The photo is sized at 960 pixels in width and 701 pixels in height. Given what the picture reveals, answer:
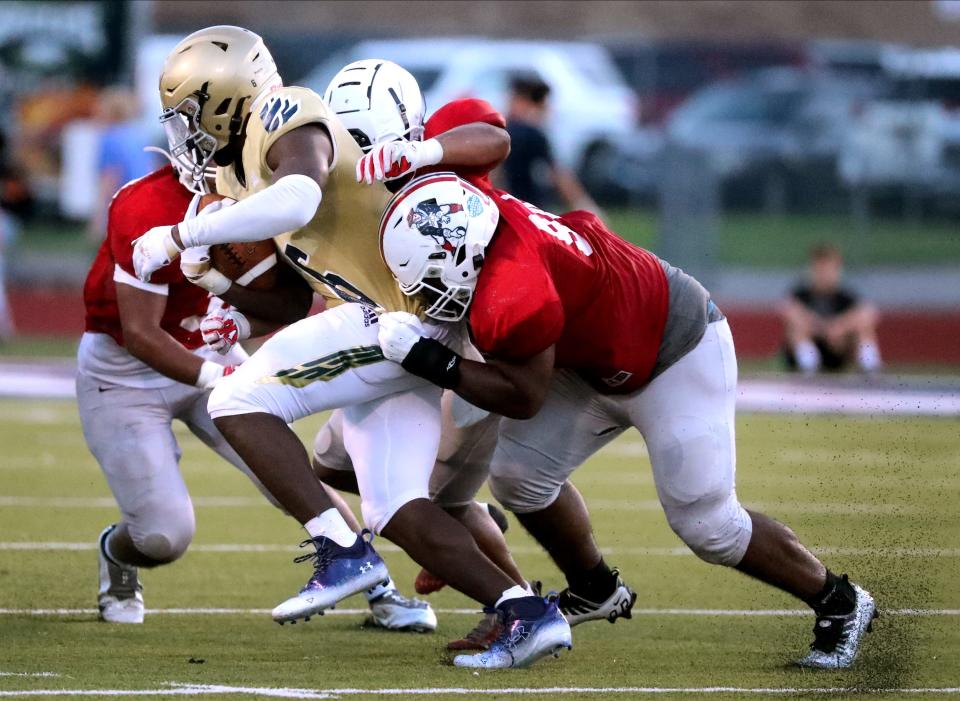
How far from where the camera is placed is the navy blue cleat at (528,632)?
4.46 metres

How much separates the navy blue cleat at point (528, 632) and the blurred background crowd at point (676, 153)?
613cm

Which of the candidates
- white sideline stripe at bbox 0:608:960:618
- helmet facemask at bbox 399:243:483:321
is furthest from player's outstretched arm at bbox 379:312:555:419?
white sideline stripe at bbox 0:608:960:618

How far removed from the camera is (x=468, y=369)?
14.5 ft

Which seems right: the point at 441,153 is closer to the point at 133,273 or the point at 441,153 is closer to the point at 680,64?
the point at 133,273

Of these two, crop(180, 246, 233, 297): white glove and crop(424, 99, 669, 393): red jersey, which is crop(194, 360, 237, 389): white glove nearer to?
crop(180, 246, 233, 297): white glove

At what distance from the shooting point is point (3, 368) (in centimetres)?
1231

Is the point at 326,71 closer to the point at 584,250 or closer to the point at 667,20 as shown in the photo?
the point at 667,20

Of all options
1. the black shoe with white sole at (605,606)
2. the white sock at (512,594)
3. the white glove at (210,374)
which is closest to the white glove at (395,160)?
the white glove at (210,374)

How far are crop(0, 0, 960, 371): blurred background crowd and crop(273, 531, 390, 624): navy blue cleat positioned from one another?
609 cm

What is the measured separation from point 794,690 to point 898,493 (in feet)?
13.7

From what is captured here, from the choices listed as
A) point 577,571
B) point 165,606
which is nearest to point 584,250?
point 577,571

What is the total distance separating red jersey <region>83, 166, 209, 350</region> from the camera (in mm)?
5129

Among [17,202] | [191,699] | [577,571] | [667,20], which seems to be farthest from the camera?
[667,20]

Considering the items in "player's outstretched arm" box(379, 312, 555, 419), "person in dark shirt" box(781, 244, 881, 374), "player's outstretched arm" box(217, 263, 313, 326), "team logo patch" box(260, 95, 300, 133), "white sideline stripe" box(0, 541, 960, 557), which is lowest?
"person in dark shirt" box(781, 244, 881, 374)
